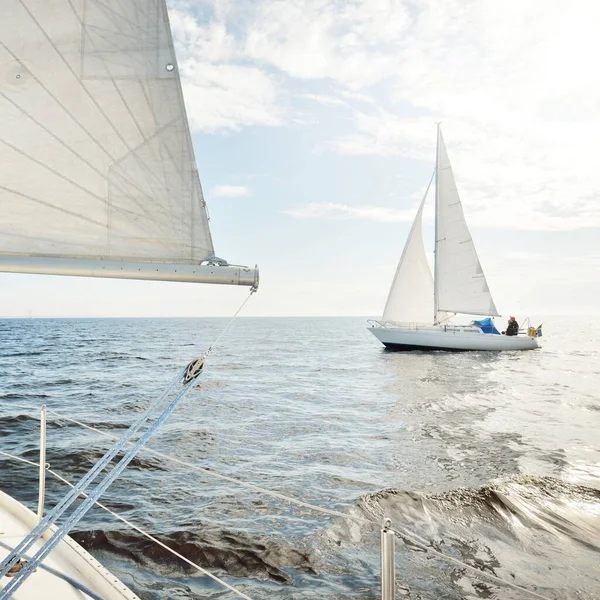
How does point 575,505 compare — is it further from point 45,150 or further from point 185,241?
point 45,150

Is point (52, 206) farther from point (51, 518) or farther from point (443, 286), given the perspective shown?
point (443, 286)

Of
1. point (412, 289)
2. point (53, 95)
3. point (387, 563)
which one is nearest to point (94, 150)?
point (53, 95)

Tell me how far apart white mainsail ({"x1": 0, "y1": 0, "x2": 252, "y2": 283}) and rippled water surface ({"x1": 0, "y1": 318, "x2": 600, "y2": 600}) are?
1330mm

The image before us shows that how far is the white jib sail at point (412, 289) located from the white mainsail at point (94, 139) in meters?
27.8

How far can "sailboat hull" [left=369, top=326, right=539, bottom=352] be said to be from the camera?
28.9 meters

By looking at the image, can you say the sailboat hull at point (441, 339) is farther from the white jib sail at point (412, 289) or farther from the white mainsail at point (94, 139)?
the white mainsail at point (94, 139)

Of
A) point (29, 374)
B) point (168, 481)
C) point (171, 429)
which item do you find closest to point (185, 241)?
point (168, 481)

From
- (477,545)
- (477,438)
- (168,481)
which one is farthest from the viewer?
(477,438)

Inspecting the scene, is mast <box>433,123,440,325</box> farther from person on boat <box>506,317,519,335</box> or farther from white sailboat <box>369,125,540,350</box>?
person on boat <box>506,317,519,335</box>

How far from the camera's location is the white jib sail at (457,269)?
30359 mm

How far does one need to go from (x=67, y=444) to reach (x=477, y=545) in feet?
23.9

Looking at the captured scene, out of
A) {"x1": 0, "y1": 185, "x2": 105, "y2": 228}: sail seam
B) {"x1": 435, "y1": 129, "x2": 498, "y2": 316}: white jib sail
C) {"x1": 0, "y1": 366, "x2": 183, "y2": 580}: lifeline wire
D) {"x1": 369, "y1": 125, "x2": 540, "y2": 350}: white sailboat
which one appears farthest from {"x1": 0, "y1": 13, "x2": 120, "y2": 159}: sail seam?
{"x1": 435, "y1": 129, "x2": 498, "y2": 316}: white jib sail

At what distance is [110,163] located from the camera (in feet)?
9.66

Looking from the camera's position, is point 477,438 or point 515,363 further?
point 515,363
